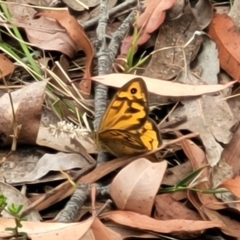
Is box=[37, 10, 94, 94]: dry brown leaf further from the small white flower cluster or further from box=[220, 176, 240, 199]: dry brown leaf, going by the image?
box=[220, 176, 240, 199]: dry brown leaf

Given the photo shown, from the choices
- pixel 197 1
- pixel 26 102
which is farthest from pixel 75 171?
pixel 197 1

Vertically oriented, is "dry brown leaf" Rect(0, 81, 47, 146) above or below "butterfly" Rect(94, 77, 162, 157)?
below

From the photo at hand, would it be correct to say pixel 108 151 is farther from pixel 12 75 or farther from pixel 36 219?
pixel 12 75

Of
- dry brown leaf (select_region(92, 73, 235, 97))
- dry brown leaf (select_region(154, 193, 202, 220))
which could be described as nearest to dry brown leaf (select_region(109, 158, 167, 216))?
dry brown leaf (select_region(154, 193, 202, 220))

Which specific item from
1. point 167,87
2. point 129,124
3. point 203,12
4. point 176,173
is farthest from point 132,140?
point 203,12

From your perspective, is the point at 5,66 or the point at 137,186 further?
the point at 5,66

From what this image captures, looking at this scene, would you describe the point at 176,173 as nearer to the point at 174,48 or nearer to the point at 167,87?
the point at 167,87
